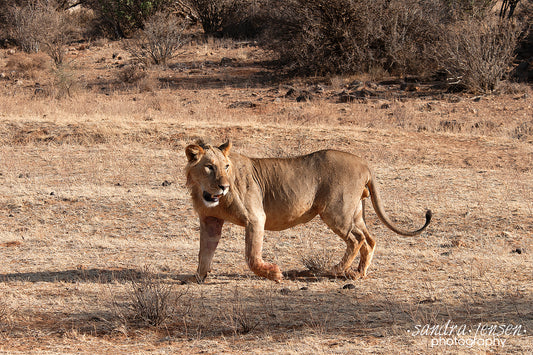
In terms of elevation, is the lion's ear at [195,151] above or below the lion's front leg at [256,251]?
above

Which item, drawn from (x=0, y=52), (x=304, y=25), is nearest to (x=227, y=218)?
(x=304, y=25)

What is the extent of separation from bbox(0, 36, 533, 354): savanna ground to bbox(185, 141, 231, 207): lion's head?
1006 mm

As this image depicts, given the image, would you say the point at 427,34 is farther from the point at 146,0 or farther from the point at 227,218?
the point at 227,218

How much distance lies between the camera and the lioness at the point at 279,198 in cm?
655

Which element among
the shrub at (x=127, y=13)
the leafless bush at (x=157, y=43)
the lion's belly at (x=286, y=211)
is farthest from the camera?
the shrub at (x=127, y=13)

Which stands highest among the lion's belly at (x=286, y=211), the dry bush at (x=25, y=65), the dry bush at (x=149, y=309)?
the dry bush at (x=25, y=65)

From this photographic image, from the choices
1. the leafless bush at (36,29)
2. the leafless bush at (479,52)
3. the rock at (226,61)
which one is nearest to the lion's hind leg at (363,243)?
the leafless bush at (479,52)

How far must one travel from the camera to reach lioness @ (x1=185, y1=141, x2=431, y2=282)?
6551mm

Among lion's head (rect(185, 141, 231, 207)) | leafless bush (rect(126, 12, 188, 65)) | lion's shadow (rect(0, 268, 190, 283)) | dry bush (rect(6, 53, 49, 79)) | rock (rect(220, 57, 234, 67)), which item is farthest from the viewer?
Answer: rock (rect(220, 57, 234, 67))

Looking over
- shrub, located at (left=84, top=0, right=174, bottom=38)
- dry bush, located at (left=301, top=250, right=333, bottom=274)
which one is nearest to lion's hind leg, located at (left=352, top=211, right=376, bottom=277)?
dry bush, located at (left=301, top=250, right=333, bottom=274)

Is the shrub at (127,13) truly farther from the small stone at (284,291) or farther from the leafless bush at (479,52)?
the small stone at (284,291)

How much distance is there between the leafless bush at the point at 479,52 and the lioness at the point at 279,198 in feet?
48.4

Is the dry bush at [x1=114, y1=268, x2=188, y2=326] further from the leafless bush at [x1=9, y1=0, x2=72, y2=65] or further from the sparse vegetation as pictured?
the leafless bush at [x1=9, y1=0, x2=72, y2=65]

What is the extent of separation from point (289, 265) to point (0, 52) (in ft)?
84.4
